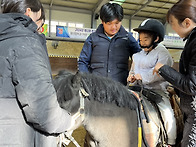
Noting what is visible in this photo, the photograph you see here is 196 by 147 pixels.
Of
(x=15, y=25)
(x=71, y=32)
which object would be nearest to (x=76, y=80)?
(x=15, y=25)

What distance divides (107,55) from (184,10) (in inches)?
33.5

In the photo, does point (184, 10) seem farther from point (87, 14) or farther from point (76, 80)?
point (87, 14)

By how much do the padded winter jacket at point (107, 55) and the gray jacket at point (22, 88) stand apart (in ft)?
3.56

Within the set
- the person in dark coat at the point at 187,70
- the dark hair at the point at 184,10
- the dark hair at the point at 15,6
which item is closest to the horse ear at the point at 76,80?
the dark hair at the point at 15,6

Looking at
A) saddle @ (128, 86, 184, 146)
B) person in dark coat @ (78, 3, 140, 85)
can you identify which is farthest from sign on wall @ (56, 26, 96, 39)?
saddle @ (128, 86, 184, 146)

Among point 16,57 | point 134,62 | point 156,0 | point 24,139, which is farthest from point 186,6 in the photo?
point 156,0

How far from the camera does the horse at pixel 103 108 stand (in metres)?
0.97

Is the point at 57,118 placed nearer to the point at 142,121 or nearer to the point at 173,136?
the point at 142,121

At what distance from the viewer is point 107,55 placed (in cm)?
181

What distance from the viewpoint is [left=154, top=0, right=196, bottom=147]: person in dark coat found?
102 centimetres

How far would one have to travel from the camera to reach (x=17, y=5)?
813 mm

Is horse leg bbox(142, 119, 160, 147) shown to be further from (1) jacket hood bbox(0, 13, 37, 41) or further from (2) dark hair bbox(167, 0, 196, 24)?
(1) jacket hood bbox(0, 13, 37, 41)

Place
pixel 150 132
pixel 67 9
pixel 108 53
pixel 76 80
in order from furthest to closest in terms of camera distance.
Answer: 1. pixel 67 9
2. pixel 108 53
3. pixel 150 132
4. pixel 76 80

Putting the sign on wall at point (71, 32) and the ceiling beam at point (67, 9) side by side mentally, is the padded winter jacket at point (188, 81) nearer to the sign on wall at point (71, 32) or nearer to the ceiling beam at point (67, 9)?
the sign on wall at point (71, 32)
